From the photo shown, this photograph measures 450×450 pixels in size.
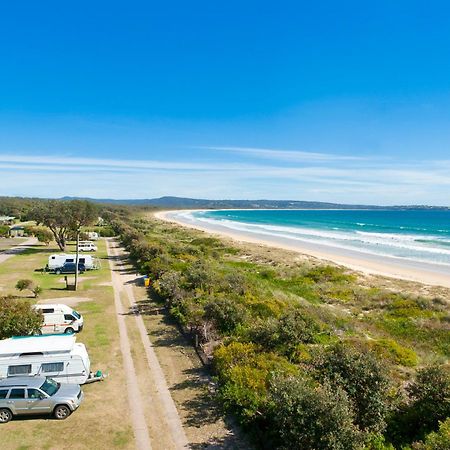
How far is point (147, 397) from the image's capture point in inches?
607

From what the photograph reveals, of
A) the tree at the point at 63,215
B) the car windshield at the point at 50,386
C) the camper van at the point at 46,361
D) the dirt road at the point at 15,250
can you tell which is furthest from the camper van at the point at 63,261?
the car windshield at the point at 50,386

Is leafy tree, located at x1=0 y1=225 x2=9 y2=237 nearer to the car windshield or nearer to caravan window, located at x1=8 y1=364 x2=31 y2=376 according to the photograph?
caravan window, located at x1=8 y1=364 x2=31 y2=376

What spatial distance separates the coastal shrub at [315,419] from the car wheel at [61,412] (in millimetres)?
7710

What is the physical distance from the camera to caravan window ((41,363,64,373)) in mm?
15547

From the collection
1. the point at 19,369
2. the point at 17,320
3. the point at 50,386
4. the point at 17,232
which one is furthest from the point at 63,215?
the point at 50,386

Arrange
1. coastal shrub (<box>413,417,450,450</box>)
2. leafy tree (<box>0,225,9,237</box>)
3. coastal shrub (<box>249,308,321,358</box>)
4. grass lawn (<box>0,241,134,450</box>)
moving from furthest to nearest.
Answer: leafy tree (<box>0,225,9,237</box>), coastal shrub (<box>249,308,321,358</box>), grass lawn (<box>0,241,134,450</box>), coastal shrub (<box>413,417,450,450</box>)

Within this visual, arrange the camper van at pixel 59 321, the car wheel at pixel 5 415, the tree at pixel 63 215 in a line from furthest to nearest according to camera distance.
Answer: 1. the tree at pixel 63 215
2. the camper van at pixel 59 321
3. the car wheel at pixel 5 415

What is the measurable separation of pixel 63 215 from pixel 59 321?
121ft

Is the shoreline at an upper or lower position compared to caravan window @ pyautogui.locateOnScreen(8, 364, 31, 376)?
lower

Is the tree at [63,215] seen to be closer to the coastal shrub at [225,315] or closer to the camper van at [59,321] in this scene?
the camper van at [59,321]

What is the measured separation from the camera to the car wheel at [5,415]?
13437mm

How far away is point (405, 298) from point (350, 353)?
65.1 feet

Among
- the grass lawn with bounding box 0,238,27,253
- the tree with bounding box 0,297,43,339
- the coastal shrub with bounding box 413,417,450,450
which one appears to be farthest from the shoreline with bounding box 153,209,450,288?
the grass lawn with bounding box 0,238,27,253

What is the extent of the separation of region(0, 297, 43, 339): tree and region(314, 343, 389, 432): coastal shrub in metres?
14.3
